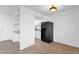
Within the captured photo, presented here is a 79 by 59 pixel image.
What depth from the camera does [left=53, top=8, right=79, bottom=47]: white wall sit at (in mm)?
1307

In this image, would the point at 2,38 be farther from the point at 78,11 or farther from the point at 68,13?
the point at 78,11

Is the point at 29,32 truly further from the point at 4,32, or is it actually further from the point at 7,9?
the point at 7,9

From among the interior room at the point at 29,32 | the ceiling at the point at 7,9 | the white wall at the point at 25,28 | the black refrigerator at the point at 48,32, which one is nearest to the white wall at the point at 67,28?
the interior room at the point at 29,32

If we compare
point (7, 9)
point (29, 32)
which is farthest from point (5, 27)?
point (29, 32)

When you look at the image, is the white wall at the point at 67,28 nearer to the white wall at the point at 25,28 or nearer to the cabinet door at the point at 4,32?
the white wall at the point at 25,28

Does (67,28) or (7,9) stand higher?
(7,9)

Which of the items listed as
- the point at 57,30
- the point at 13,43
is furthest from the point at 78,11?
the point at 13,43

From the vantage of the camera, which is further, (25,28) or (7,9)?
(25,28)

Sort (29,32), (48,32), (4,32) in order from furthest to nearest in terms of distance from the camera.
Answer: (48,32), (29,32), (4,32)

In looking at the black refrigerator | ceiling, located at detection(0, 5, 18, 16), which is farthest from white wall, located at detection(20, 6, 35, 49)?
the black refrigerator

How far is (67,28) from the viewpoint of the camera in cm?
137

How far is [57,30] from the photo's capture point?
1454 mm
